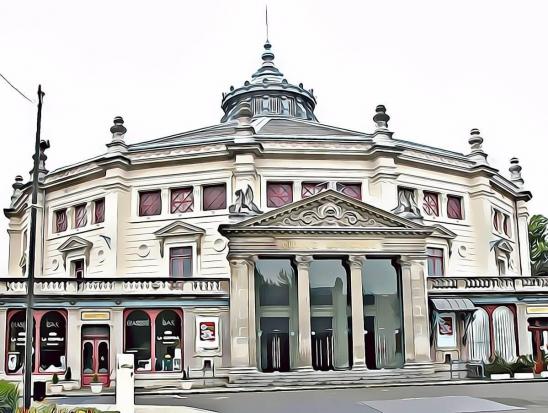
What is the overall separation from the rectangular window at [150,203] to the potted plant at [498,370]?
20.3 m

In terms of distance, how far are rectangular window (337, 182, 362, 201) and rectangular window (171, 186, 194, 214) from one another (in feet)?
28.5

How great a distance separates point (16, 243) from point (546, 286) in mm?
36038

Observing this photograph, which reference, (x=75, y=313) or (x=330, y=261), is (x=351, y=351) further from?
(x=75, y=313)

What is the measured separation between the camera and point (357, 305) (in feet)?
126

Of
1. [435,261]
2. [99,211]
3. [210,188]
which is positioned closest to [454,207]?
[435,261]

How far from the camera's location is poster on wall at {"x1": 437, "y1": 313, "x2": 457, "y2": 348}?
39.7 meters

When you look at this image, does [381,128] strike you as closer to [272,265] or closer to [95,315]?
[272,265]

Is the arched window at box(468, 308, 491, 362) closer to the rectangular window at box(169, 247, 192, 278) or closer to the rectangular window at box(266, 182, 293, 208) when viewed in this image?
the rectangular window at box(266, 182, 293, 208)

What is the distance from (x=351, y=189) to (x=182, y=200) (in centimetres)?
996

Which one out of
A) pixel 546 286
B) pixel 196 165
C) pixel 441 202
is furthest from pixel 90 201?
pixel 546 286

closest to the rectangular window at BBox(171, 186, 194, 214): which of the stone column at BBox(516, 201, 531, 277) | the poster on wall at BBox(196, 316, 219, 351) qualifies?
the poster on wall at BBox(196, 316, 219, 351)

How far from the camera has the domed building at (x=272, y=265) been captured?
3744cm

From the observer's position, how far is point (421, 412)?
22.0m

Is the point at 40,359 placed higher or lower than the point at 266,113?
lower
